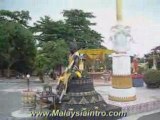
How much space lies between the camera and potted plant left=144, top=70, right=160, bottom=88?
1506cm

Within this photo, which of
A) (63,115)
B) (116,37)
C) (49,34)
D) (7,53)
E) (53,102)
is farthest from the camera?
(49,34)

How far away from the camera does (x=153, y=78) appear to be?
15148 millimetres

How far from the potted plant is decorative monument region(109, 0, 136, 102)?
203 inches

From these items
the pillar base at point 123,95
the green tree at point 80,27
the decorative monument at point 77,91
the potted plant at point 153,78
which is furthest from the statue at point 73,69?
the green tree at point 80,27

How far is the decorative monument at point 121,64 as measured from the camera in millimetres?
10055

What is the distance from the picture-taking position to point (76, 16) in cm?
3119

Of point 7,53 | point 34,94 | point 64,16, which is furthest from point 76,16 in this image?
point 34,94

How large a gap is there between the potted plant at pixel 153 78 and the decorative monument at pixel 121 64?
516 centimetres

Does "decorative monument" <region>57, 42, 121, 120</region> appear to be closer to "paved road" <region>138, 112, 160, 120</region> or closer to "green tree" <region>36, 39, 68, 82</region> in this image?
"paved road" <region>138, 112, 160, 120</region>

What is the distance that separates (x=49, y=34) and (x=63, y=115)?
23.3m

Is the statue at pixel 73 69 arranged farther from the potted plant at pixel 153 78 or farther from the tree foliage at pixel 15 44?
the tree foliage at pixel 15 44

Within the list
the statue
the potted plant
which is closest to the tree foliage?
the potted plant

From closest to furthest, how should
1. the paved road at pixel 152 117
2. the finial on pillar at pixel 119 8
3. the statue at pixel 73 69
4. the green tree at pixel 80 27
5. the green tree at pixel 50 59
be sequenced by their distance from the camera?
the statue at pixel 73 69 < the paved road at pixel 152 117 < the finial on pillar at pixel 119 8 < the green tree at pixel 50 59 < the green tree at pixel 80 27

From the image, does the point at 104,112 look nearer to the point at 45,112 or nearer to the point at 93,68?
the point at 45,112
